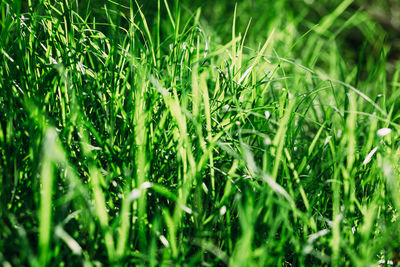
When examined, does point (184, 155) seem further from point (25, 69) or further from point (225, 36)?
point (225, 36)

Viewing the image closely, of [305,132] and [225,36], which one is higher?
[225,36]

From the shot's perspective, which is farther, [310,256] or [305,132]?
[305,132]

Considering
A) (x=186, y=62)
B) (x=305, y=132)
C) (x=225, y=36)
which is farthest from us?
(x=225, y=36)

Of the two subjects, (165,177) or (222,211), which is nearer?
(222,211)

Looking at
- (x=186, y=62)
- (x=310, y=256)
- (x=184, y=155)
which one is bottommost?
(x=310, y=256)

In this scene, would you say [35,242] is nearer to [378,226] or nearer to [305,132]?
[378,226]

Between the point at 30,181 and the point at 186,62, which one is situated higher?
the point at 186,62

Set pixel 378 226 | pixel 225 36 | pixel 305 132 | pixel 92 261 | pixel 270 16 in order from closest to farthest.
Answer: pixel 92 261
pixel 378 226
pixel 305 132
pixel 225 36
pixel 270 16

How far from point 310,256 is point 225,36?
3.36 ft

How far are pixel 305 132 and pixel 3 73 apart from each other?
0.70 m

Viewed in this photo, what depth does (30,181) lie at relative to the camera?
571mm

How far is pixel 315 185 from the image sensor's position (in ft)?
2.15

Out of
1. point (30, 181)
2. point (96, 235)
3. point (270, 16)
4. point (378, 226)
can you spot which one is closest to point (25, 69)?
point (30, 181)

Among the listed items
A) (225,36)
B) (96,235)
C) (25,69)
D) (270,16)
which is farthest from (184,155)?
(270,16)
